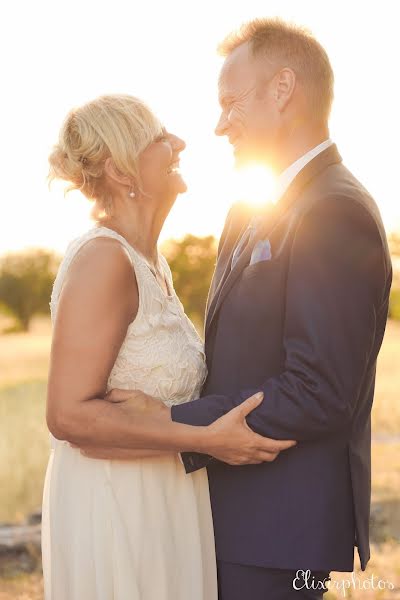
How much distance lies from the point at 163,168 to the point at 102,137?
30 cm

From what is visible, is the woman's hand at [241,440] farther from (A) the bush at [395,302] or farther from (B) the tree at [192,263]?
(A) the bush at [395,302]

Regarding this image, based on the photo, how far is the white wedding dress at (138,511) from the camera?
10.8 feet

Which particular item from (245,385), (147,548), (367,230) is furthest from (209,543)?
(367,230)

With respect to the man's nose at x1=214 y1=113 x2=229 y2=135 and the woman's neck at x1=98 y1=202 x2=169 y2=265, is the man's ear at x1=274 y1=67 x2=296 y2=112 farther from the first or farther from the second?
the woman's neck at x1=98 y1=202 x2=169 y2=265

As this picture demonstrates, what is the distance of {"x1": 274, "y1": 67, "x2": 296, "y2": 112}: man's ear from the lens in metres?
3.36

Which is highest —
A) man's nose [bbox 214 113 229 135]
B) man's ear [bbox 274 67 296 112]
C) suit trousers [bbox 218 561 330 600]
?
man's ear [bbox 274 67 296 112]

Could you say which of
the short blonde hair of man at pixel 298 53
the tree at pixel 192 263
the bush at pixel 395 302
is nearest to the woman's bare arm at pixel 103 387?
the short blonde hair of man at pixel 298 53

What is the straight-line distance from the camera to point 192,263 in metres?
21.6

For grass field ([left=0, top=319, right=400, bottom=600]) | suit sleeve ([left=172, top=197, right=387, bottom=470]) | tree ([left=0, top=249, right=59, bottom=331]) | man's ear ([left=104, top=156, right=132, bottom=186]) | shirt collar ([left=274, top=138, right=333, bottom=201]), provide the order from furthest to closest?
tree ([left=0, top=249, right=59, bottom=331])
grass field ([left=0, top=319, right=400, bottom=600])
man's ear ([left=104, top=156, right=132, bottom=186])
shirt collar ([left=274, top=138, right=333, bottom=201])
suit sleeve ([left=172, top=197, right=387, bottom=470])

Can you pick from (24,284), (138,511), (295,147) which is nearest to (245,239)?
(295,147)

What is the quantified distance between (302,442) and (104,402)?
0.71 meters

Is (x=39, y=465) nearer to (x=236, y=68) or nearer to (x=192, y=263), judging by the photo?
(x=236, y=68)

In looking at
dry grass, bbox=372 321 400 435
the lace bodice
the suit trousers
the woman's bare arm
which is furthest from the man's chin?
dry grass, bbox=372 321 400 435

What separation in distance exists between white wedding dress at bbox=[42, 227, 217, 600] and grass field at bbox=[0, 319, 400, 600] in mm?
Result: 2267
